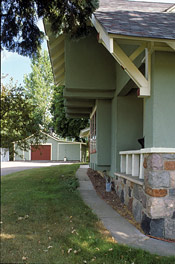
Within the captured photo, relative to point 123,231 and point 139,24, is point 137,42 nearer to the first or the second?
point 139,24

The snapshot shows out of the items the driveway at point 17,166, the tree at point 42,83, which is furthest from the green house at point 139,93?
the tree at point 42,83

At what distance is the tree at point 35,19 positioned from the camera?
4.23 meters

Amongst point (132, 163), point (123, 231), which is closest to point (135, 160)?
point (132, 163)

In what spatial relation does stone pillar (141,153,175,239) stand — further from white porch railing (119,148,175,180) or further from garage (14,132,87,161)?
garage (14,132,87,161)

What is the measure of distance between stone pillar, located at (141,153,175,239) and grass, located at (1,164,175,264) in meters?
0.78

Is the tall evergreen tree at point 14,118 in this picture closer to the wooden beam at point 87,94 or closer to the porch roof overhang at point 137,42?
Result: the wooden beam at point 87,94

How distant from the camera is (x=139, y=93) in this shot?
14.7 ft

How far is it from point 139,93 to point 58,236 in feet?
8.94

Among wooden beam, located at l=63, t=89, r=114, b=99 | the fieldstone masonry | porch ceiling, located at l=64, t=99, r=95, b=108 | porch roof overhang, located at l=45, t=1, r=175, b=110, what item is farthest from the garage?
the fieldstone masonry

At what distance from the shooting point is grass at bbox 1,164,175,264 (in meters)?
3.40

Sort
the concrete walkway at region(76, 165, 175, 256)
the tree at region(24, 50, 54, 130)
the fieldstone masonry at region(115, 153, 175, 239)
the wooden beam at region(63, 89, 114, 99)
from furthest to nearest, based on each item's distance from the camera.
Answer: the tree at region(24, 50, 54, 130)
the wooden beam at region(63, 89, 114, 99)
the fieldstone masonry at region(115, 153, 175, 239)
the concrete walkway at region(76, 165, 175, 256)

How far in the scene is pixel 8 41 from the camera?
4.55 m

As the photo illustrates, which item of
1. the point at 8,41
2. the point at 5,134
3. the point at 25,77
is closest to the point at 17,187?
the point at 5,134

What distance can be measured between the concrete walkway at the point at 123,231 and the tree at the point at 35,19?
345 centimetres
